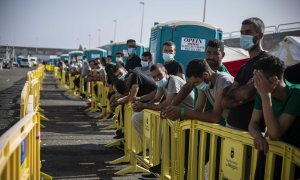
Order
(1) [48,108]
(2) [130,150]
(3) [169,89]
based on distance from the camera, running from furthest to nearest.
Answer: (1) [48,108] < (2) [130,150] < (3) [169,89]

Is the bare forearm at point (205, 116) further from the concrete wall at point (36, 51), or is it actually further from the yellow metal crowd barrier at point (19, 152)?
the concrete wall at point (36, 51)

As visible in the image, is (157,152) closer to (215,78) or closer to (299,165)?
(215,78)

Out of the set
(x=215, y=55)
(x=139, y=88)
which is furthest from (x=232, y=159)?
(x=139, y=88)

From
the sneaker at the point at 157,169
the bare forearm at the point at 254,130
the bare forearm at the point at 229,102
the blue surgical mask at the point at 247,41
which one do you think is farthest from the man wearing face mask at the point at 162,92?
the bare forearm at the point at 254,130

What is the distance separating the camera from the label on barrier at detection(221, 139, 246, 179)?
3445mm

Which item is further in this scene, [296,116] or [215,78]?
[215,78]

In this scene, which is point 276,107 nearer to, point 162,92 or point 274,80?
point 274,80

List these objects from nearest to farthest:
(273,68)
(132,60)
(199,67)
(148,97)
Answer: (273,68), (199,67), (148,97), (132,60)

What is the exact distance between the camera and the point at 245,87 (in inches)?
151

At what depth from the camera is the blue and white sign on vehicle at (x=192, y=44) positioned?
11.3m

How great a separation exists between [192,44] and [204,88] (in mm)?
6903

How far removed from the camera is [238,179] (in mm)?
3473

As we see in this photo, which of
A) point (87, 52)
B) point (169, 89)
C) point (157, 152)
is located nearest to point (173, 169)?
point (157, 152)

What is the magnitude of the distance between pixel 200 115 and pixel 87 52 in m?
23.2
